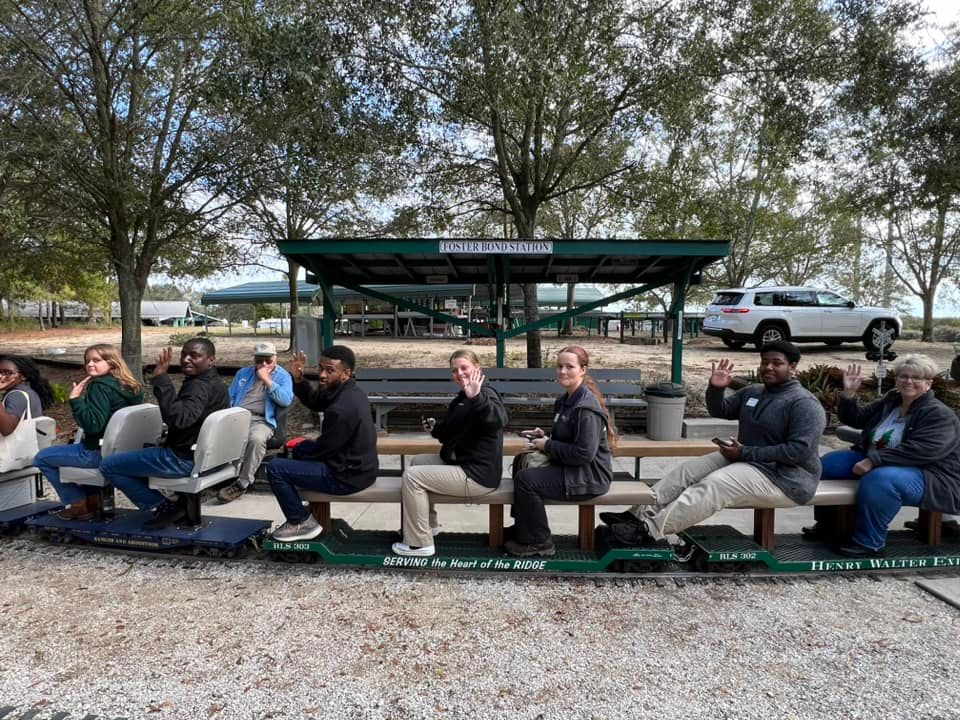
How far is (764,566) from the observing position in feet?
12.2

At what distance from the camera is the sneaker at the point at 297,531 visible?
369cm

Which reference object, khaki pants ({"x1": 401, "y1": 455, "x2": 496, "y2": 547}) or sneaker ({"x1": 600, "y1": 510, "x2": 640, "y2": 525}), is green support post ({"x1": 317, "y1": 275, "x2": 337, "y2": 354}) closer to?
khaki pants ({"x1": 401, "y1": 455, "x2": 496, "y2": 547})

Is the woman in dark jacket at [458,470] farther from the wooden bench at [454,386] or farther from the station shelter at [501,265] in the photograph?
the wooden bench at [454,386]

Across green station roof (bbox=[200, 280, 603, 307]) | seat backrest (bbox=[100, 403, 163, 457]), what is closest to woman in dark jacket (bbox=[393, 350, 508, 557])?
seat backrest (bbox=[100, 403, 163, 457])

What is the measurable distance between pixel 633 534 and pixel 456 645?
54.2 inches

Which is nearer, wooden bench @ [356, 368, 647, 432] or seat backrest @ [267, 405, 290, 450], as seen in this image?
seat backrest @ [267, 405, 290, 450]

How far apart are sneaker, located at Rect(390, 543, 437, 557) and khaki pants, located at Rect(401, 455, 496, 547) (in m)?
0.02

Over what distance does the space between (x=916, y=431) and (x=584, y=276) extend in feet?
20.2

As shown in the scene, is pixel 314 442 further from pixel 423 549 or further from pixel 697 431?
pixel 697 431

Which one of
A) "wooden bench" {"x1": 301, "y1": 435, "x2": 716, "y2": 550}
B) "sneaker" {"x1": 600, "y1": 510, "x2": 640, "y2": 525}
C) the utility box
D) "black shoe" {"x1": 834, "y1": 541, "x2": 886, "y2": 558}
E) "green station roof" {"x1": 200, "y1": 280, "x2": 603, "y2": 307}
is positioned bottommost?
"black shoe" {"x1": 834, "y1": 541, "x2": 886, "y2": 558}

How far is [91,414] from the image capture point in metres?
3.95

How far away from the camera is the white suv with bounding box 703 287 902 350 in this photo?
16266 mm

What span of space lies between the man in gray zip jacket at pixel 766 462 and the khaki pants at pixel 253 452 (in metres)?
3.15

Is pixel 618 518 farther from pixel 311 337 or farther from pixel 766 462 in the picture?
pixel 311 337
